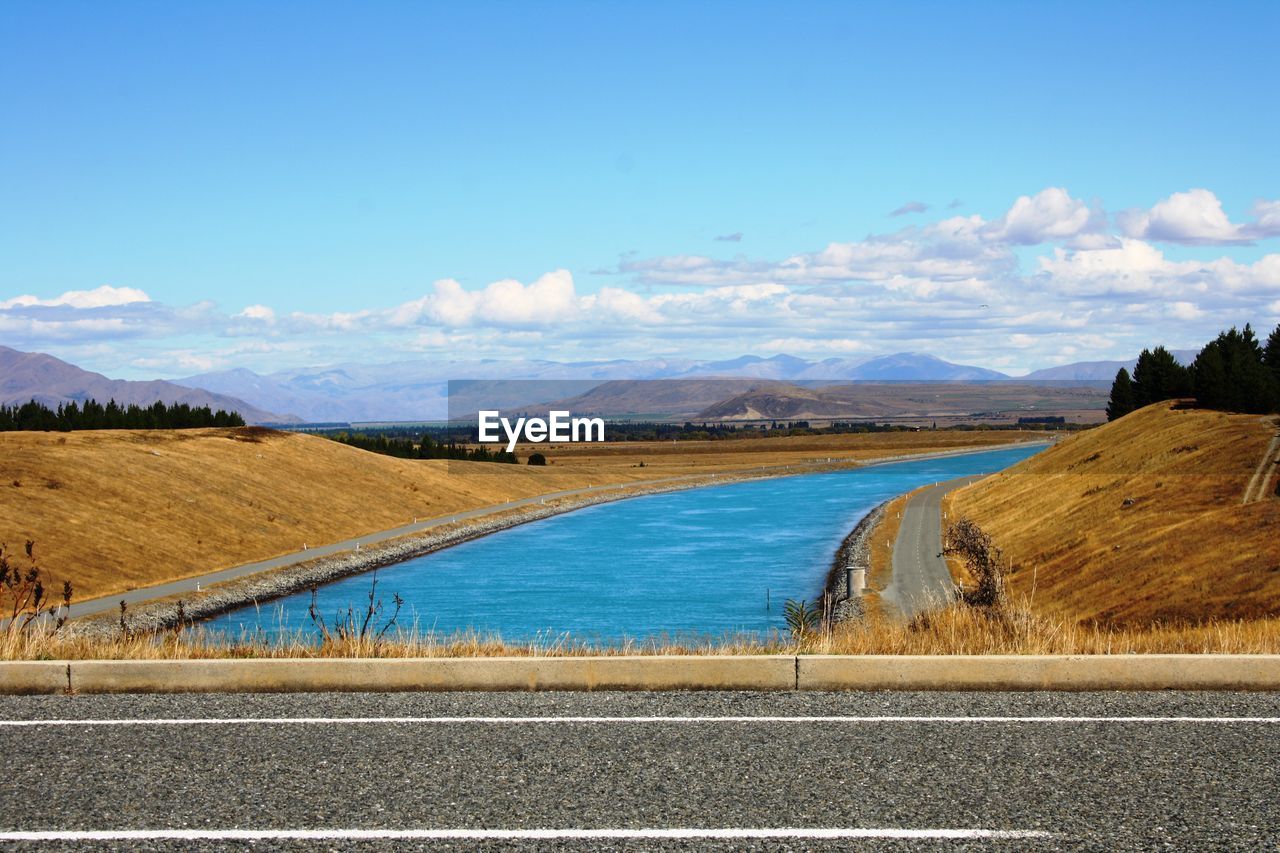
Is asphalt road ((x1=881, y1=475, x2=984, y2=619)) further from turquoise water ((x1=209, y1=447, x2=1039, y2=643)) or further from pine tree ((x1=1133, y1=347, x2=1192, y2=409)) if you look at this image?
pine tree ((x1=1133, y1=347, x2=1192, y2=409))

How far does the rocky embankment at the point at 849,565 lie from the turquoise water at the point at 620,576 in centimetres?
92

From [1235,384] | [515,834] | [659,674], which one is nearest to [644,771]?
[515,834]

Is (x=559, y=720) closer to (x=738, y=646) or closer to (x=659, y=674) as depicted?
(x=659, y=674)

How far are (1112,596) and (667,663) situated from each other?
3471 cm

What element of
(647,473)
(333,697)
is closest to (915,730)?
(333,697)

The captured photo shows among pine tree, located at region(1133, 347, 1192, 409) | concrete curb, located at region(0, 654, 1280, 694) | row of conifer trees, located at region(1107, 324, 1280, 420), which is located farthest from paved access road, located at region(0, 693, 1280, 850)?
pine tree, located at region(1133, 347, 1192, 409)

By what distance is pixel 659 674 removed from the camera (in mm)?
10258

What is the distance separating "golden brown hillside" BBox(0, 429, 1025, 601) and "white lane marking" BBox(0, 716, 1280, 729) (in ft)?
151

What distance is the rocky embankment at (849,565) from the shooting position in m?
46.1

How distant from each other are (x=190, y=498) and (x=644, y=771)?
68.8m

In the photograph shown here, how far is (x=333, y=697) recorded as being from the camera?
10109 mm

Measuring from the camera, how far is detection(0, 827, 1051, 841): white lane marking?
673cm

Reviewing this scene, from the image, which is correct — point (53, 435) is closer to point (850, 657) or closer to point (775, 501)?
point (775, 501)

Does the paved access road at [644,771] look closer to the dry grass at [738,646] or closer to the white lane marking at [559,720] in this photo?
the white lane marking at [559,720]
